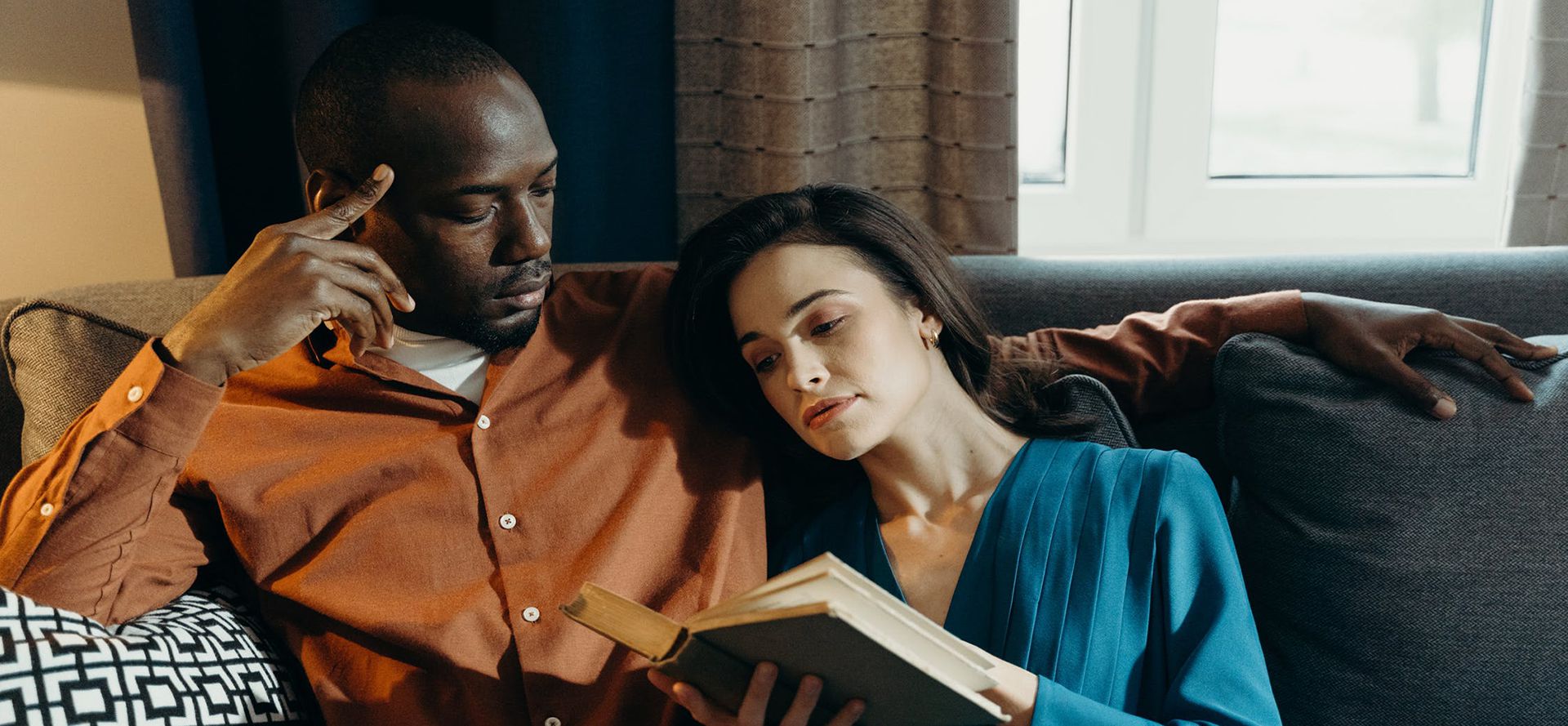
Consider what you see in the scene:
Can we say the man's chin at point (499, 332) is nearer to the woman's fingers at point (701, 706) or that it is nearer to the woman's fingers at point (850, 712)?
the woman's fingers at point (701, 706)

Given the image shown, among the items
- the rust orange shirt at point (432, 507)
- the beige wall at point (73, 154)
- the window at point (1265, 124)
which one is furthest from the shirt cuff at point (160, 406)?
the window at point (1265, 124)

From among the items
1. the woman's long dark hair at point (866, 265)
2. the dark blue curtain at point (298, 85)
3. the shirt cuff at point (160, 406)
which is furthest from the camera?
the dark blue curtain at point (298, 85)

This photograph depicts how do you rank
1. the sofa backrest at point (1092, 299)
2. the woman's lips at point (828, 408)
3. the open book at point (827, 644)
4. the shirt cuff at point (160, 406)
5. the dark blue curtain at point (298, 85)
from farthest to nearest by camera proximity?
the dark blue curtain at point (298, 85), the sofa backrest at point (1092, 299), the woman's lips at point (828, 408), the shirt cuff at point (160, 406), the open book at point (827, 644)

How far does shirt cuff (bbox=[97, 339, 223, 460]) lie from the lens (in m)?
1.21

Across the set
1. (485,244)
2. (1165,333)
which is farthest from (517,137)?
(1165,333)

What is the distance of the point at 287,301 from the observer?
1.24 meters

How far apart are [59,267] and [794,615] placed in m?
1.89

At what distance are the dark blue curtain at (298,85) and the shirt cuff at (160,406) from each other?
2.52 ft

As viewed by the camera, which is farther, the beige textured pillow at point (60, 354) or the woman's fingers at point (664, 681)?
the beige textured pillow at point (60, 354)

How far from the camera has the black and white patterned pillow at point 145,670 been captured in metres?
1.07

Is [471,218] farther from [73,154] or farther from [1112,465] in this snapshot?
[73,154]

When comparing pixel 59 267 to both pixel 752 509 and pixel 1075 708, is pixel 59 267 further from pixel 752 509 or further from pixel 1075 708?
Answer: pixel 1075 708

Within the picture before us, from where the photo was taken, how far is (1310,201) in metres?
2.47

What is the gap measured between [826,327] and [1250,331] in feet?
1.90
